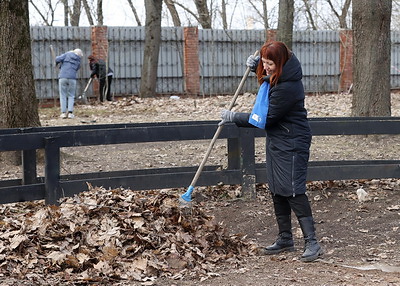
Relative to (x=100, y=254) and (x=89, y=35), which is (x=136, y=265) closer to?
(x=100, y=254)

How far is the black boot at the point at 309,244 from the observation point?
620 cm

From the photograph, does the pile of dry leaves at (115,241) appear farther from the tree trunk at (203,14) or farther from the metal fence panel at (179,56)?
the tree trunk at (203,14)

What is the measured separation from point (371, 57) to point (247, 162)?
439 cm

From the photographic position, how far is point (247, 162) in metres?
8.70

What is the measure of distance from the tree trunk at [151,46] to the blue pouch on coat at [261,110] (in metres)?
17.2

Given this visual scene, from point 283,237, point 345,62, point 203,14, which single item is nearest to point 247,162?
point 283,237

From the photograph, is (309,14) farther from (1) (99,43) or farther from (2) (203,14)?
Answer: (1) (99,43)

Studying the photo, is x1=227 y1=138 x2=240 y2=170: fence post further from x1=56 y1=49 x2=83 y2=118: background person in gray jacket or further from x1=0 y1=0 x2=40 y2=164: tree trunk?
x1=56 y1=49 x2=83 y2=118: background person in gray jacket

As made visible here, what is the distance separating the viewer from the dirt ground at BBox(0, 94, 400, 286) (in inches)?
225

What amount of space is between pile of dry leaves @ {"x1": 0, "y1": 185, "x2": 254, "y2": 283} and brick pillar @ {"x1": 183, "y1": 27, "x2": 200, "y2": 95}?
19760 mm

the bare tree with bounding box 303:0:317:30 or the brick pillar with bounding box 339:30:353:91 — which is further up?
the bare tree with bounding box 303:0:317:30

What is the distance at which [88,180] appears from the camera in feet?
25.7

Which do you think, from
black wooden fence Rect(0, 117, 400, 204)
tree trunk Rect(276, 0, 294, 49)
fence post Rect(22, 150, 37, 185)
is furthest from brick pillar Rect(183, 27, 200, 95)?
fence post Rect(22, 150, 37, 185)

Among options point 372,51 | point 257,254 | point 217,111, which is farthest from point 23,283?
point 217,111
